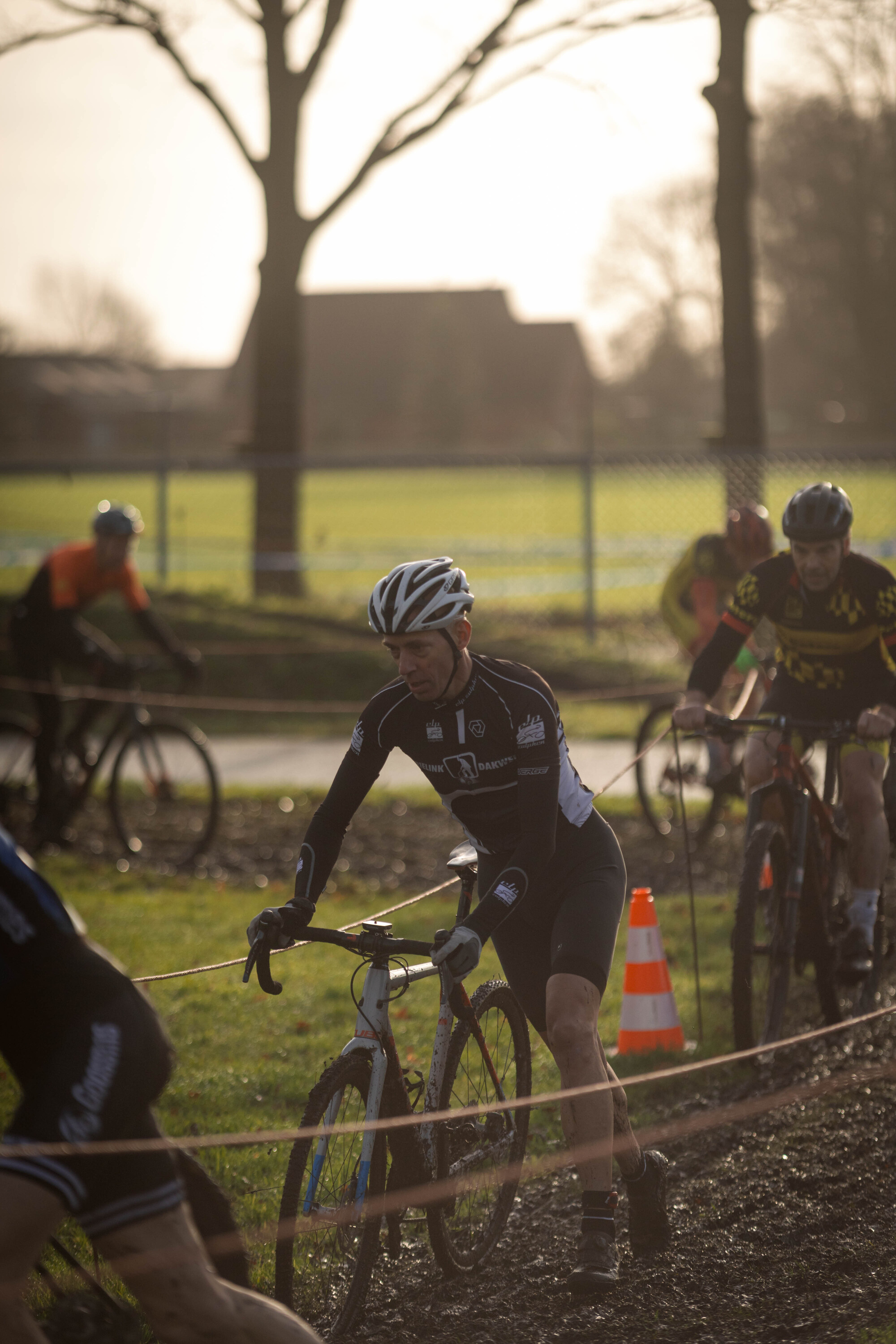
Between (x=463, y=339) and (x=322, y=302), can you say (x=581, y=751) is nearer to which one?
(x=463, y=339)

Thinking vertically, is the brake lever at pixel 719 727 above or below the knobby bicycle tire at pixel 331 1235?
above

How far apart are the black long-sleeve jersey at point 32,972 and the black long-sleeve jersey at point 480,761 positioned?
121 cm

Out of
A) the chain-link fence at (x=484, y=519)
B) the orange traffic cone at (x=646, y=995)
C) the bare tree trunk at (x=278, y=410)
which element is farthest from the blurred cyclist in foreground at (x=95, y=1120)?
the bare tree trunk at (x=278, y=410)

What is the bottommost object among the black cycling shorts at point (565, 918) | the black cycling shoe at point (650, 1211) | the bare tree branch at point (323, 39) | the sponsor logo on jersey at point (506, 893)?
the black cycling shoe at point (650, 1211)

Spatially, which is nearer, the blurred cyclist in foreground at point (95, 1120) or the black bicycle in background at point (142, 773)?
the blurred cyclist in foreground at point (95, 1120)

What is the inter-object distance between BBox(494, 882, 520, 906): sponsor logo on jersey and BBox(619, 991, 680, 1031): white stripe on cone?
2.36 m

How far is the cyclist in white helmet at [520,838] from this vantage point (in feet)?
13.1

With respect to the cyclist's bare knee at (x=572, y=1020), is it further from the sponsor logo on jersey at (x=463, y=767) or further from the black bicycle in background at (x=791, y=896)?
the black bicycle in background at (x=791, y=896)

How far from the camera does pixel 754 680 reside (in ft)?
25.6

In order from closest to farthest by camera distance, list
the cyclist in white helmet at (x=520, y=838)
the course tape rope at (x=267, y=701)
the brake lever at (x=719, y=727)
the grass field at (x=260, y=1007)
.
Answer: the cyclist in white helmet at (x=520, y=838), the grass field at (x=260, y=1007), the brake lever at (x=719, y=727), the course tape rope at (x=267, y=701)

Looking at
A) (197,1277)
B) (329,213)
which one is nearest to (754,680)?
(197,1277)

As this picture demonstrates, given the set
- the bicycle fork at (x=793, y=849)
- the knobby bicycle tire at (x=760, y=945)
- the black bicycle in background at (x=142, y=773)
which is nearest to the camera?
the knobby bicycle tire at (x=760, y=945)

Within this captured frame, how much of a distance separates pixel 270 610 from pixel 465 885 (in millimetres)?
14064

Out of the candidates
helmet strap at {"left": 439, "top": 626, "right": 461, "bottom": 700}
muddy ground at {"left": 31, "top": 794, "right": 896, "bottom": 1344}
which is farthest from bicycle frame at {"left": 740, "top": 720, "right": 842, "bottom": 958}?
helmet strap at {"left": 439, "top": 626, "right": 461, "bottom": 700}
